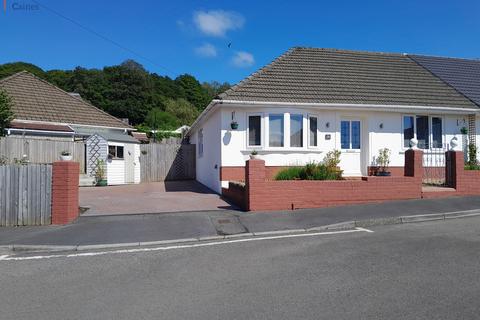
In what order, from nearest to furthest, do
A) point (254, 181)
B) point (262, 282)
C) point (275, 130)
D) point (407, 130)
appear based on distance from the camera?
point (262, 282)
point (254, 181)
point (275, 130)
point (407, 130)

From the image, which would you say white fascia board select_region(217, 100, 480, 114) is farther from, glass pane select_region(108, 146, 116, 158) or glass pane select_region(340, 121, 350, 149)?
glass pane select_region(108, 146, 116, 158)

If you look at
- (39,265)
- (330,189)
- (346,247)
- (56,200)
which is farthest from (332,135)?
(39,265)

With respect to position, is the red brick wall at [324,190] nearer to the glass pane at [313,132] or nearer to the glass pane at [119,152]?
the glass pane at [313,132]

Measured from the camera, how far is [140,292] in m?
4.82

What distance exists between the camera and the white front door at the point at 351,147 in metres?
15.0

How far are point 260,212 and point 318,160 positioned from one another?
15.5ft

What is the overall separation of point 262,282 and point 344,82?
1256cm

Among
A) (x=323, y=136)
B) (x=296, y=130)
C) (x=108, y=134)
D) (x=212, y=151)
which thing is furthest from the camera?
(x=108, y=134)

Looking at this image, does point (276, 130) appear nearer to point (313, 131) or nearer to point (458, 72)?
point (313, 131)

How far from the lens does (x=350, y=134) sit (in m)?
15.2

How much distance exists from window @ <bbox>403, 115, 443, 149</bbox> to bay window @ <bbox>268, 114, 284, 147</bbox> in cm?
520

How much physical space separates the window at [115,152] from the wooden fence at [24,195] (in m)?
10.8

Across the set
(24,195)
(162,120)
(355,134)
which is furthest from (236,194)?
(162,120)

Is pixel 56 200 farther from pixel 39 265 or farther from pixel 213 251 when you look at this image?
pixel 213 251
